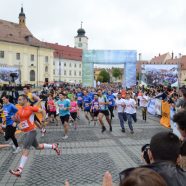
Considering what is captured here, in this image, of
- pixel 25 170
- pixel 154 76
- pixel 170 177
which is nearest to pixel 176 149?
pixel 170 177

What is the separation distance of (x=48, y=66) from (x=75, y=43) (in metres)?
49.8

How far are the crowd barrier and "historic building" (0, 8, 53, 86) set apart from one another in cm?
6060

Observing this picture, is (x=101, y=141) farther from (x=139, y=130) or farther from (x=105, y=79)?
(x=105, y=79)

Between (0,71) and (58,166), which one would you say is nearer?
(58,166)

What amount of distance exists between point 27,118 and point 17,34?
80.2 metres

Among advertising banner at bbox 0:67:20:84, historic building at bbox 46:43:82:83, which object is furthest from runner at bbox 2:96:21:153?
historic building at bbox 46:43:82:83

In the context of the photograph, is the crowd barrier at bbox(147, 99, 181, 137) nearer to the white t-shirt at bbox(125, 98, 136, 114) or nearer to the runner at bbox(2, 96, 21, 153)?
the white t-shirt at bbox(125, 98, 136, 114)

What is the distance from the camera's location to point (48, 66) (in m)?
90.9

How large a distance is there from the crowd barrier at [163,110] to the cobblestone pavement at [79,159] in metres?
1.76

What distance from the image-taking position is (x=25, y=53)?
83.9 meters

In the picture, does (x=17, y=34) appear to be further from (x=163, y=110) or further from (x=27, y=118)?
(x=27, y=118)

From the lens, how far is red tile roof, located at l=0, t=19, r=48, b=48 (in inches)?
3206

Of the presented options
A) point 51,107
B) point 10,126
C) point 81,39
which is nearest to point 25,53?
point 81,39

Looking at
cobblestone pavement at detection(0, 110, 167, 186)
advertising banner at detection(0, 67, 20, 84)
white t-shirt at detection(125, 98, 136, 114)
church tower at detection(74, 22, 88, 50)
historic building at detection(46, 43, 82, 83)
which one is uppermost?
church tower at detection(74, 22, 88, 50)
